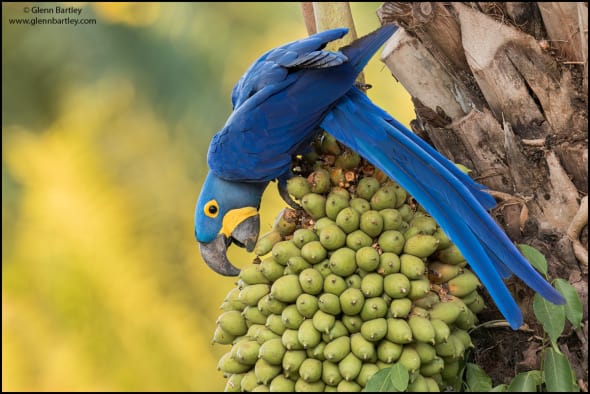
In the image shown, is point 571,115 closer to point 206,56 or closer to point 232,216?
point 232,216

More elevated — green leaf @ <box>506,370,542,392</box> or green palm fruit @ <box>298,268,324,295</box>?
green palm fruit @ <box>298,268,324,295</box>

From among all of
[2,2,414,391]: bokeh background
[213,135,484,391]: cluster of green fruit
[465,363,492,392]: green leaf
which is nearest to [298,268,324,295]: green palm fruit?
[213,135,484,391]: cluster of green fruit

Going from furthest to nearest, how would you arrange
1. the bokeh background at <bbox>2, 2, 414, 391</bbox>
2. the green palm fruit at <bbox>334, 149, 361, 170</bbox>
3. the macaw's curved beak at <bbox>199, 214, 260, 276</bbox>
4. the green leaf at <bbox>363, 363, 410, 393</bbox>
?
the bokeh background at <bbox>2, 2, 414, 391</bbox> → the macaw's curved beak at <bbox>199, 214, 260, 276</bbox> → the green palm fruit at <bbox>334, 149, 361, 170</bbox> → the green leaf at <bbox>363, 363, 410, 393</bbox>

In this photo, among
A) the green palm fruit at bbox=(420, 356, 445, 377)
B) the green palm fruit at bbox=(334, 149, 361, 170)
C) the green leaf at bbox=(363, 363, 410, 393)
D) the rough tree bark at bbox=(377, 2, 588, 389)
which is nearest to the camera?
the green leaf at bbox=(363, 363, 410, 393)

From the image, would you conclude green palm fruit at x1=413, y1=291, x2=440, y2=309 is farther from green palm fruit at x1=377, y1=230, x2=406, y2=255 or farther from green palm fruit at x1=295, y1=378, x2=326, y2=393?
green palm fruit at x1=295, y1=378, x2=326, y2=393

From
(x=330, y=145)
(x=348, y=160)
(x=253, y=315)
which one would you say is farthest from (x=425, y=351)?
(x=330, y=145)

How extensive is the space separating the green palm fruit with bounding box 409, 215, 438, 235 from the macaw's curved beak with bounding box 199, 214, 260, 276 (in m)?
0.58

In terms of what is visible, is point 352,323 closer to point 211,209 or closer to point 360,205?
point 360,205

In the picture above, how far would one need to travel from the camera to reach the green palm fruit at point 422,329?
1.33 m

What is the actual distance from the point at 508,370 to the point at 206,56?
2.55m

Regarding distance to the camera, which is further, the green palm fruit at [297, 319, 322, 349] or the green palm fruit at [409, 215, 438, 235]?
the green palm fruit at [409, 215, 438, 235]

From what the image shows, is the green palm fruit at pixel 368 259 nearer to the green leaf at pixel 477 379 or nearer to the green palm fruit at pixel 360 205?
the green palm fruit at pixel 360 205

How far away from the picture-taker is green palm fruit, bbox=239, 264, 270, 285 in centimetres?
148

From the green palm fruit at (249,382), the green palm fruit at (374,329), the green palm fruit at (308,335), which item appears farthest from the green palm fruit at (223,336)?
the green palm fruit at (374,329)
